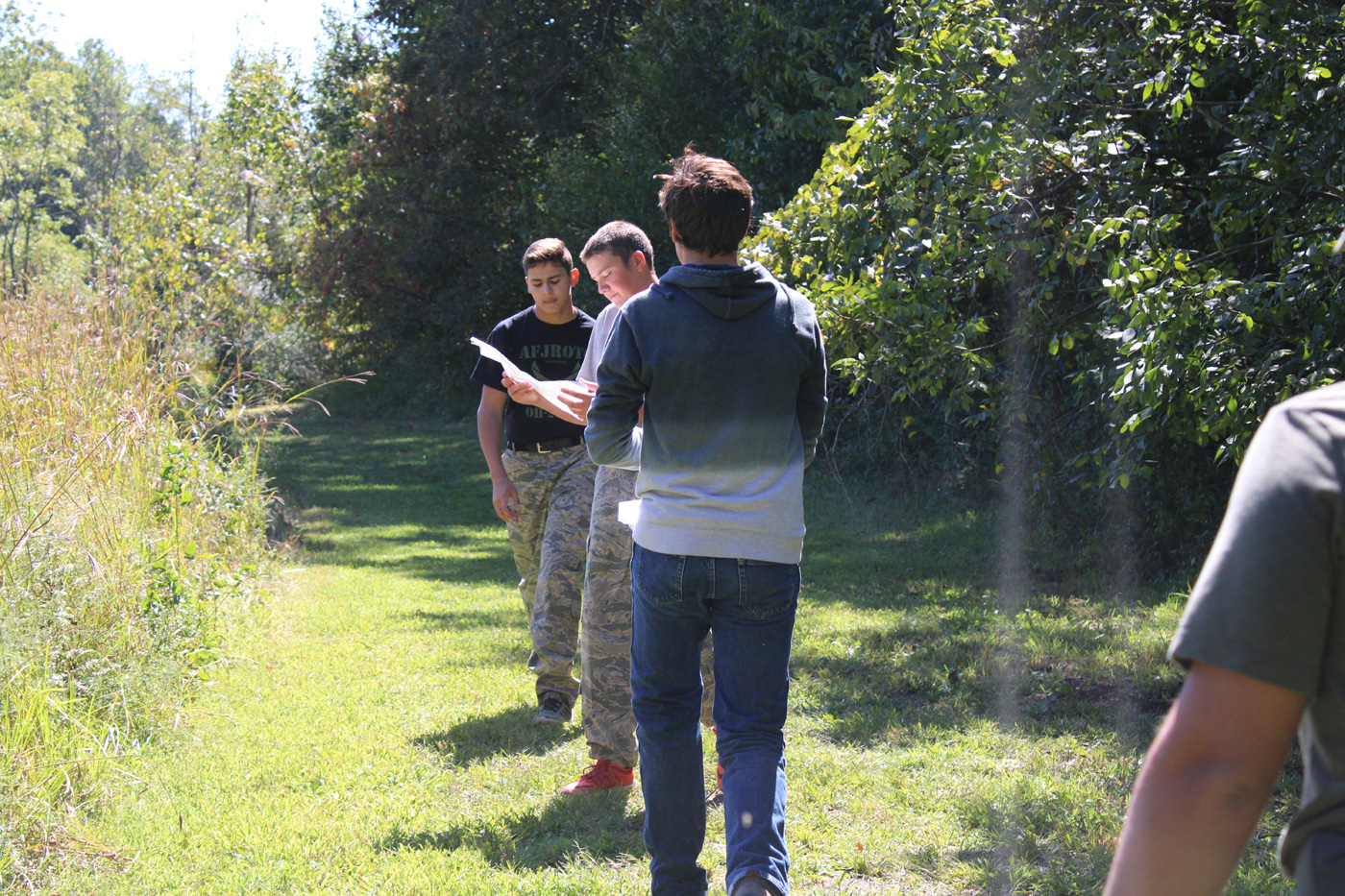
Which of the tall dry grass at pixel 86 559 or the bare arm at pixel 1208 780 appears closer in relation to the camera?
the bare arm at pixel 1208 780

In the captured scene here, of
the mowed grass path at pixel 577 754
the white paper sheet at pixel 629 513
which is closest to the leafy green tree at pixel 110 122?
the mowed grass path at pixel 577 754

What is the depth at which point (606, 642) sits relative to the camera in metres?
4.46

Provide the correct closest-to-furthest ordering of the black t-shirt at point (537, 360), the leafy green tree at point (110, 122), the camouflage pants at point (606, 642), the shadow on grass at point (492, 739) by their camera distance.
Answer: the camouflage pants at point (606, 642) < the shadow on grass at point (492, 739) < the black t-shirt at point (537, 360) < the leafy green tree at point (110, 122)

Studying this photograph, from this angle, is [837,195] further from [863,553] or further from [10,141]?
[10,141]

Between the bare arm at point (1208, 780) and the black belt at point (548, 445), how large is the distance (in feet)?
13.9

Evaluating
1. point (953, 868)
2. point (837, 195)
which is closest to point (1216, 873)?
point (953, 868)

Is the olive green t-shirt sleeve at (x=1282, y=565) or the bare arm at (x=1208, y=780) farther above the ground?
the olive green t-shirt sleeve at (x=1282, y=565)

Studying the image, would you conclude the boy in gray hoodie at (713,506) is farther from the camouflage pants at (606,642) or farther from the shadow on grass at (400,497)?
the shadow on grass at (400,497)

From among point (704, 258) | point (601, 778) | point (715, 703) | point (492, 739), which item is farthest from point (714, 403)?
point (492, 739)

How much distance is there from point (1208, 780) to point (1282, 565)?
232 millimetres

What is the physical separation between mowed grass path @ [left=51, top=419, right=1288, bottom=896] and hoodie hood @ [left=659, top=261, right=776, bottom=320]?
73.0 inches

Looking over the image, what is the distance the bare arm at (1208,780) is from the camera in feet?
3.84

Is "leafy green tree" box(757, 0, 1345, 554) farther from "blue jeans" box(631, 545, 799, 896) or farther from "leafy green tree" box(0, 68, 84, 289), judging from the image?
"leafy green tree" box(0, 68, 84, 289)

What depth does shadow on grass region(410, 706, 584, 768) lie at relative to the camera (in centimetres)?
511
